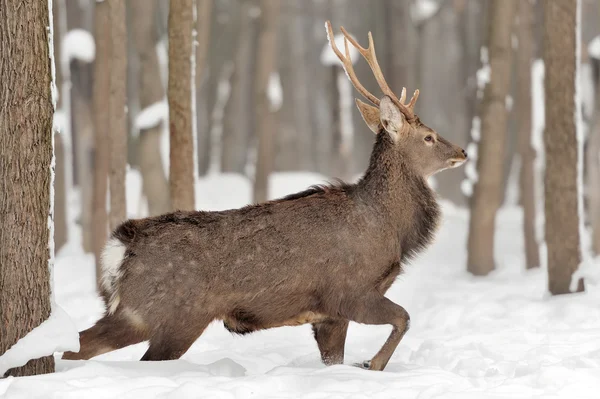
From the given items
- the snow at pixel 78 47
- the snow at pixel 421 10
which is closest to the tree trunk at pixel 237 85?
the snow at pixel 421 10

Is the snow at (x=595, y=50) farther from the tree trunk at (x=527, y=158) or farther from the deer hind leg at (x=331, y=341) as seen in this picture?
the deer hind leg at (x=331, y=341)

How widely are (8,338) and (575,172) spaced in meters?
6.14

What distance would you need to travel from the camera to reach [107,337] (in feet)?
19.6

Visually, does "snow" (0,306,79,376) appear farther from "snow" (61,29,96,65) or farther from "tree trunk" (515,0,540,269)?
"snow" (61,29,96,65)

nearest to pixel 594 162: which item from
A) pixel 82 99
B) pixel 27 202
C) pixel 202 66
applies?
pixel 202 66

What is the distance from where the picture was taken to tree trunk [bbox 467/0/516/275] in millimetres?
11953

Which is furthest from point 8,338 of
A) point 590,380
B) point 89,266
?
point 89,266

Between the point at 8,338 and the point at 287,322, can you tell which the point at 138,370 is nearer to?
the point at 8,338

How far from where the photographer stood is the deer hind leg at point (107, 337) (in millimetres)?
5938

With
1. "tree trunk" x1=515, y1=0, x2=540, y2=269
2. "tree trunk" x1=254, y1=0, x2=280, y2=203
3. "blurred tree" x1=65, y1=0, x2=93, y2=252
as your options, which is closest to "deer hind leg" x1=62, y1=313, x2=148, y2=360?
"tree trunk" x1=515, y1=0, x2=540, y2=269

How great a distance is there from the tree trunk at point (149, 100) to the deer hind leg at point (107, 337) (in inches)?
207

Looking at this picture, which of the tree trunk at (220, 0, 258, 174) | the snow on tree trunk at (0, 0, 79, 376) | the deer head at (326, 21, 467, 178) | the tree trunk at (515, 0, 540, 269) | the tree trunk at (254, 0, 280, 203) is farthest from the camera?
the tree trunk at (220, 0, 258, 174)

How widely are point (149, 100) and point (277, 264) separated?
6.25 meters

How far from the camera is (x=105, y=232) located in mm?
11453
